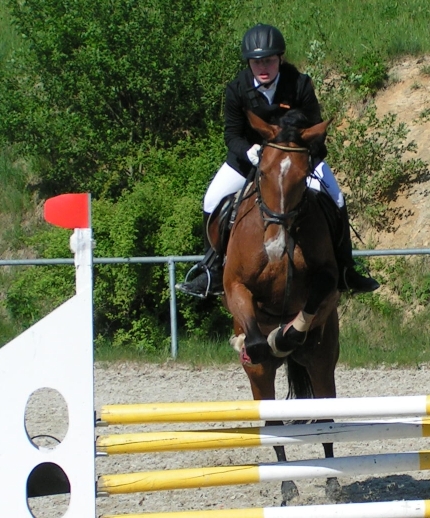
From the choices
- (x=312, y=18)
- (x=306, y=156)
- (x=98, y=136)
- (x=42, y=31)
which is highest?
(x=312, y=18)

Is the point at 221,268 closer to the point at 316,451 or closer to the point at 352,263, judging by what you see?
the point at 352,263

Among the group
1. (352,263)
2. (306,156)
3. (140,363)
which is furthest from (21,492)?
(140,363)

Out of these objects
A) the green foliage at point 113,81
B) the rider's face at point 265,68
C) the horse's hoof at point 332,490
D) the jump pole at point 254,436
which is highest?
the green foliage at point 113,81

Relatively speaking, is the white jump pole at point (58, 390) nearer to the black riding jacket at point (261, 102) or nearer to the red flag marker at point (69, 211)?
the red flag marker at point (69, 211)

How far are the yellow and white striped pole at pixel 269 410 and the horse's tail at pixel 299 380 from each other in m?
2.00

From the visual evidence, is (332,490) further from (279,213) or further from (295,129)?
(295,129)

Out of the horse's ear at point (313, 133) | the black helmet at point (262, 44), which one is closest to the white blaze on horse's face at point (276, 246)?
the horse's ear at point (313, 133)

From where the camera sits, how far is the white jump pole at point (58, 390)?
11.8ft

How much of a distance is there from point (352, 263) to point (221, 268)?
2.90 ft

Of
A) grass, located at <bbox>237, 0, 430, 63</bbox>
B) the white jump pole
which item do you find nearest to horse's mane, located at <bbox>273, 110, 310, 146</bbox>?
the white jump pole

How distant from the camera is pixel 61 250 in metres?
10.8

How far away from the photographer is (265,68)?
542 cm

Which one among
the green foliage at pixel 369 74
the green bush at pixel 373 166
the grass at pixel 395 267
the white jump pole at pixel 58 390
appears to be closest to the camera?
the white jump pole at pixel 58 390

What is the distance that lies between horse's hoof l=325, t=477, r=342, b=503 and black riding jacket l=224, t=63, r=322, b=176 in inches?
80.9
